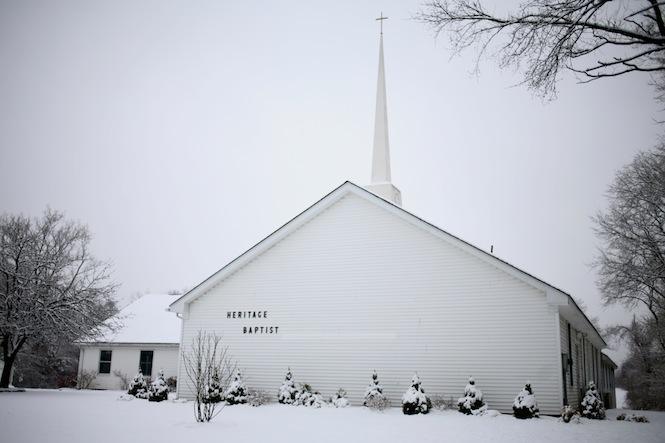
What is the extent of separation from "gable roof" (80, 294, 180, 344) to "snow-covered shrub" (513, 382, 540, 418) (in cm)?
2074

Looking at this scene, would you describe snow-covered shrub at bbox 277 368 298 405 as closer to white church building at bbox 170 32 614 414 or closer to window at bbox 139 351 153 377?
white church building at bbox 170 32 614 414

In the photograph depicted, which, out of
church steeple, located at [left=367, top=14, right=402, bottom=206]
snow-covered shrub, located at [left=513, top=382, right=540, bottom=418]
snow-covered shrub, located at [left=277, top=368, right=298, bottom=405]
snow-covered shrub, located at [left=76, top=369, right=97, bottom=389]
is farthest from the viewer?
snow-covered shrub, located at [left=76, top=369, right=97, bottom=389]

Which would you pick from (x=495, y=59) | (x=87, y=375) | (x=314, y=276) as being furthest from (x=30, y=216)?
Answer: (x=495, y=59)

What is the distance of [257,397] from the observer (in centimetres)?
1873

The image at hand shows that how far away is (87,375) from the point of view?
30.5m

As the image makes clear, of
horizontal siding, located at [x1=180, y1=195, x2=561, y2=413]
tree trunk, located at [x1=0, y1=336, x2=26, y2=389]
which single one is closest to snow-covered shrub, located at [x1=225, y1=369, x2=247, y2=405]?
horizontal siding, located at [x1=180, y1=195, x2=561, y2=413]

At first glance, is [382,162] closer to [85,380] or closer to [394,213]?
[394,213]

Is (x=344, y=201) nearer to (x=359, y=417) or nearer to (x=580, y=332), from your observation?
(x=359, y=417)

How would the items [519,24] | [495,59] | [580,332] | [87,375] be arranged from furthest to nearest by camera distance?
[87,375] < [580,332] < [495,59] < [519,24]

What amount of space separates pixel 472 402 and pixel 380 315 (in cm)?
459

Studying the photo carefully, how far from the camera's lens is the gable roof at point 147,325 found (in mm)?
30656

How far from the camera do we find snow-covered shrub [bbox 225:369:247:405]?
1872cm

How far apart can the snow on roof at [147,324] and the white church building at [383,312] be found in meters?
10.1

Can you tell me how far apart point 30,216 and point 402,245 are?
18935 millimetres
